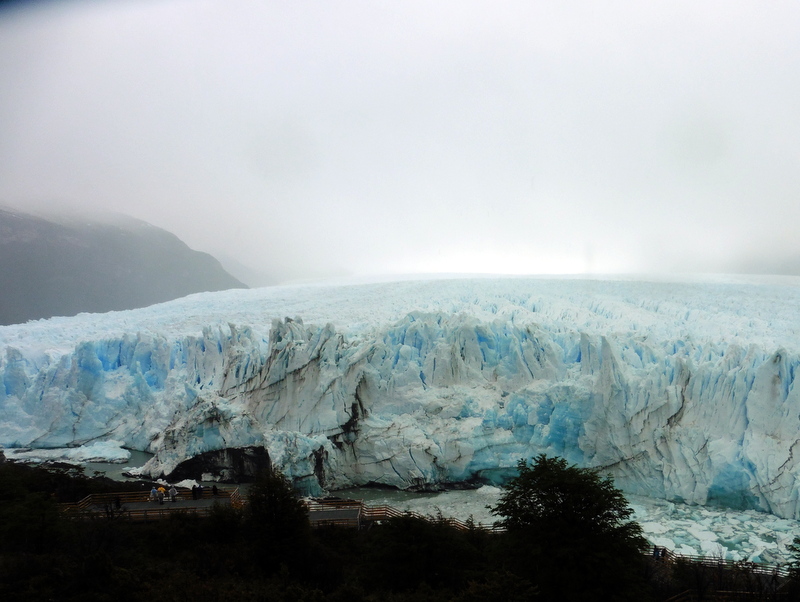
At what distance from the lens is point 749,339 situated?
14.5 m

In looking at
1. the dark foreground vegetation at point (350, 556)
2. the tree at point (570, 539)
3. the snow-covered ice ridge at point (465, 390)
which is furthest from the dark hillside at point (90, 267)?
the tree at point (570, 539)

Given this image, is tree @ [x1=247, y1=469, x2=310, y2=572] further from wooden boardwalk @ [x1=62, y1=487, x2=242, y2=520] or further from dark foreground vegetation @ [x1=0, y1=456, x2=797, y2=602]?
wooden boardwalk @ [x1=62, y1=487, x2=242, y2=520]

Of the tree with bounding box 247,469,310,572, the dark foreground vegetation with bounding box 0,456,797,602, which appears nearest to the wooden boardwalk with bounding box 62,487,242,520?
the dark foreground vegetation with bounding box 0,456,797,602

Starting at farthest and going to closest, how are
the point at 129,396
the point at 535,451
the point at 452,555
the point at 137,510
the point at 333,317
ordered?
the point at 333,317 → the point at 129,396 → the point at 535,451 → the point at 137,510 → the point at 452,555

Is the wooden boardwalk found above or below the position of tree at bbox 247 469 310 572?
below

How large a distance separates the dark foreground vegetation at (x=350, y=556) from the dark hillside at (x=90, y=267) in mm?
22815

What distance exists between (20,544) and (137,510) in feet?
7.10

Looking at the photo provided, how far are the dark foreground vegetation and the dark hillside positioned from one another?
22815 mm

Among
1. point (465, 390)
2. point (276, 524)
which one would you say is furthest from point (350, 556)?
point (465, 390)

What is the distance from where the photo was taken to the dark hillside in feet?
93.0

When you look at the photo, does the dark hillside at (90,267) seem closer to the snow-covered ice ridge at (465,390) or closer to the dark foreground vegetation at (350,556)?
the snow-covered ice ridge at (465,390)

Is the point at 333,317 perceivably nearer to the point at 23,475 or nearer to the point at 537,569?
the point at 23,475

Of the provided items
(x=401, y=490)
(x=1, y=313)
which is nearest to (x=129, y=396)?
(x=401, y=490)

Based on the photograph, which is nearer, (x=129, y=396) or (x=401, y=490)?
(x=401, y=490)
